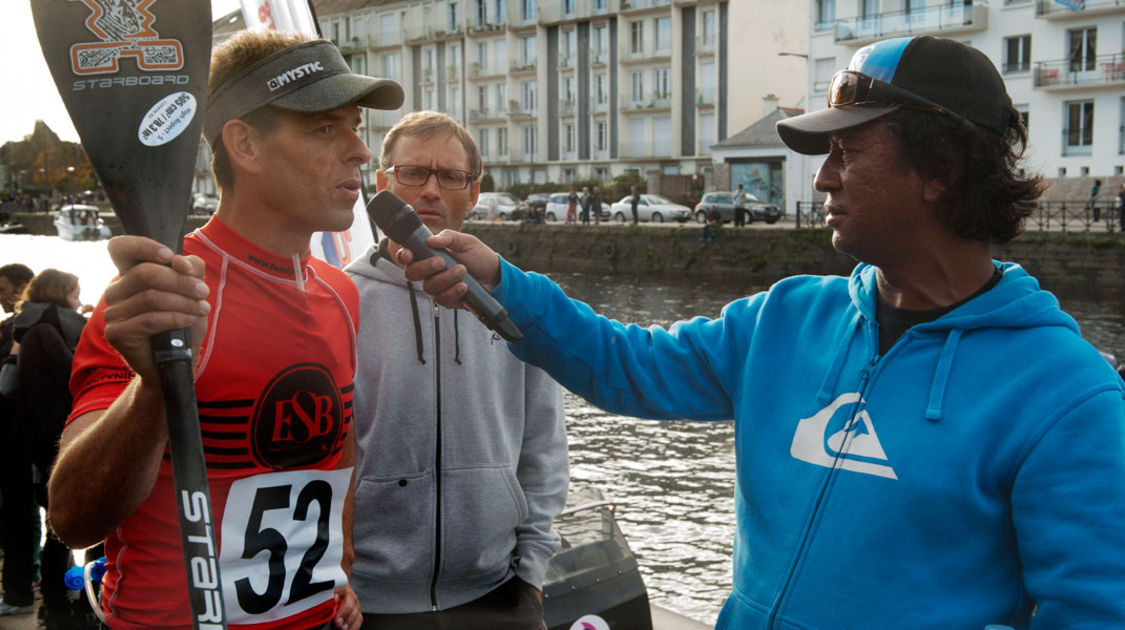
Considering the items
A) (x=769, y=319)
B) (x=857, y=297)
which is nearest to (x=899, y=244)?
(x=857, y=297)

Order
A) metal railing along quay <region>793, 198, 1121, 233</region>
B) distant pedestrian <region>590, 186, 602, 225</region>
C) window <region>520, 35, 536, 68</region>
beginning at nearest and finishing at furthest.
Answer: metal railing along quay <region>793, 198, 1121, 233</region> < distant pedestrian <region>590, 186, 602, 225</region> < window <region>520, 35, 536, 68</region>

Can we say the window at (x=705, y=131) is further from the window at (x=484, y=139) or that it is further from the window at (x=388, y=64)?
the window at (x=388, y=64)

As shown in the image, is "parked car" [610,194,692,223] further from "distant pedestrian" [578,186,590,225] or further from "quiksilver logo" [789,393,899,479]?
"quiksilver logo" [789,393,899,479]

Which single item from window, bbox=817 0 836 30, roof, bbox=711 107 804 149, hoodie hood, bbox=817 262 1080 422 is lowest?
hoodie hood, bbox=817 262 1080 422

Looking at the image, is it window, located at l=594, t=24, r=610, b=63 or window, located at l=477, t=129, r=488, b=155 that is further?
window, located at l=477, t=129, r=488, b=155

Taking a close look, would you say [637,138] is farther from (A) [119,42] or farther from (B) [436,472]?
(A) [119,42]

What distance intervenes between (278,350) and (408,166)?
3.53 feet

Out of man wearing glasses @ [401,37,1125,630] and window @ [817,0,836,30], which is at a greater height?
window @ [817,0,836,30]

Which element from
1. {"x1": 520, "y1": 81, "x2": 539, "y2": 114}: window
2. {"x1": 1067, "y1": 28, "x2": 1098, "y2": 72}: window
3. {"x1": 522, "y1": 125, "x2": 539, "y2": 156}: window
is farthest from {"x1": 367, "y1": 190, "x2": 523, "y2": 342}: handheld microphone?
{"x1": 520, "y1": 81, "x2": 539, "y2": 114}: window

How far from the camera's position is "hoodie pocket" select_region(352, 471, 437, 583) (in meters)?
2.82

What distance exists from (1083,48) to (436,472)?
38475 mm

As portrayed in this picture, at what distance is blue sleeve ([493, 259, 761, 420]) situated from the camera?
90.0 inches

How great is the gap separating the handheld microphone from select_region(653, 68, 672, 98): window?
171 ft

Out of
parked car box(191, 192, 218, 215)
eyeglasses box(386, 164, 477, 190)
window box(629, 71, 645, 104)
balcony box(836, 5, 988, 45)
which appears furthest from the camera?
window box(629, 71, 645, 104)
